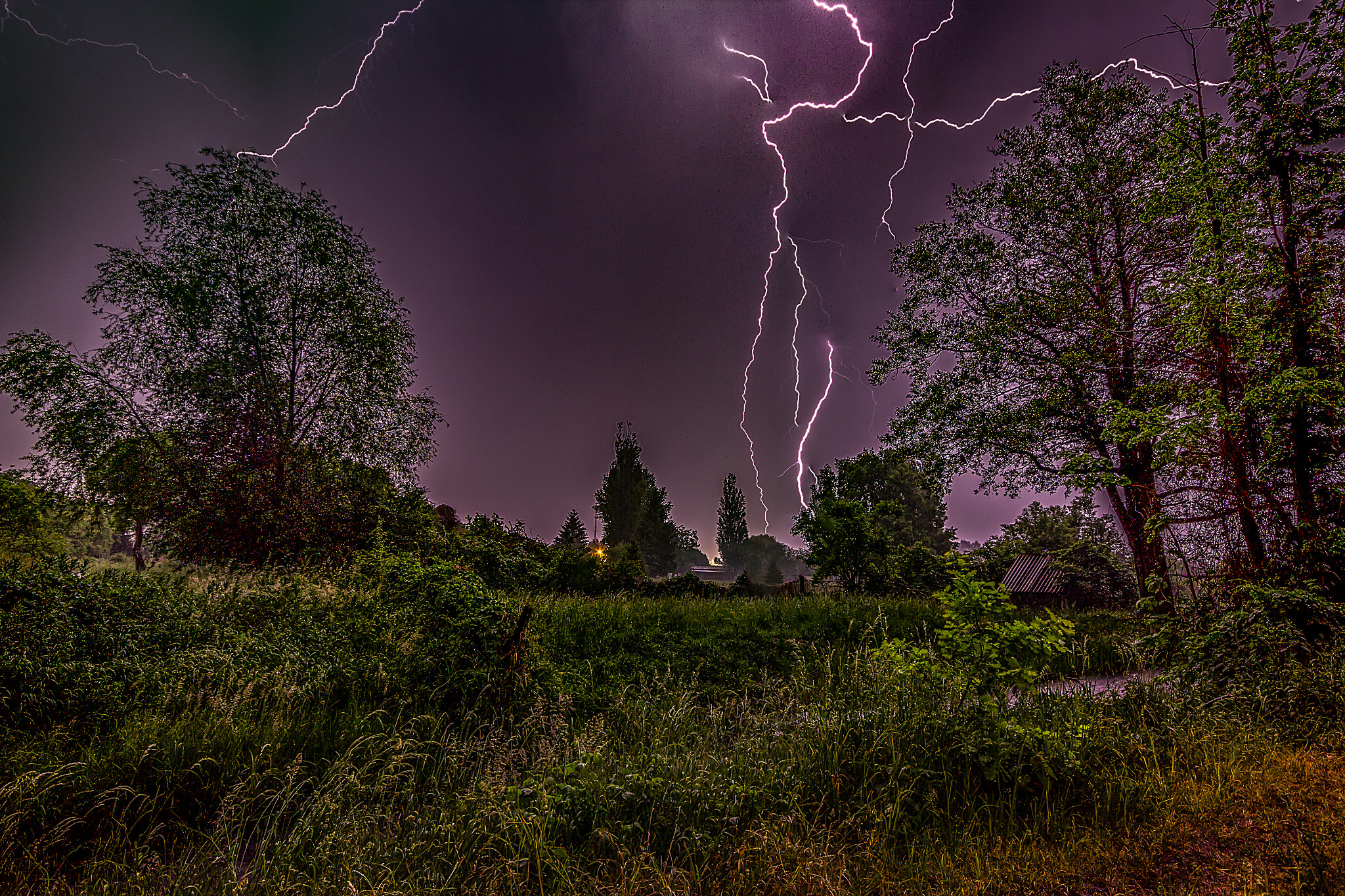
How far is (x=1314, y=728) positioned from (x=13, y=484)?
27.8 metres

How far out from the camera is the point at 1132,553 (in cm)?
959

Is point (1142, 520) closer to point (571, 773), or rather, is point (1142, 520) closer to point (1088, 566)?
point (571, 773)

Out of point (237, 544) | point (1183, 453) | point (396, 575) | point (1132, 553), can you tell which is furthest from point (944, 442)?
point (237, 544)

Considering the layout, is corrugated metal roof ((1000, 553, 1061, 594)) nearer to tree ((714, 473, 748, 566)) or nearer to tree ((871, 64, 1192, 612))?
tree ((871, 64, 1192, 612))

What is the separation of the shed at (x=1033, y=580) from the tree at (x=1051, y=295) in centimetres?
1571

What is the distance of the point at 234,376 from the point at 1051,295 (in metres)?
20.8

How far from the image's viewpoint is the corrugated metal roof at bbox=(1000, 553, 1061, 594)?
2439 centimetres

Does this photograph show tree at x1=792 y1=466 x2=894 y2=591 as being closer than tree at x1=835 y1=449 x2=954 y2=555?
Yes

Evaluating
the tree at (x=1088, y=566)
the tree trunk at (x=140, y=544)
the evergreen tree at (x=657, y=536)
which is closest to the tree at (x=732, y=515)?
the evergreen tree at (x=657, y=536)

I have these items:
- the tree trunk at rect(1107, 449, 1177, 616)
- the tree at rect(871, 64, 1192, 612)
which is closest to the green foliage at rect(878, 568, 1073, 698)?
the tree trunk at rect(1107, 449, 1177, 616)

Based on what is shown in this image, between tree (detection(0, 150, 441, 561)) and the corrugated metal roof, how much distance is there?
2941cm

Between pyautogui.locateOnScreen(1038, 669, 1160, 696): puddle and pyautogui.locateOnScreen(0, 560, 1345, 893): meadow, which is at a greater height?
pyautogui.locateOnScreen(1038, 669, 1160, 696): puddle

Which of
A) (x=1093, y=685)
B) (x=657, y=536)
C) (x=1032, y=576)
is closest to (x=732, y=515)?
(x=657, y=536)

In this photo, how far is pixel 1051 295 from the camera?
10.4 metres
